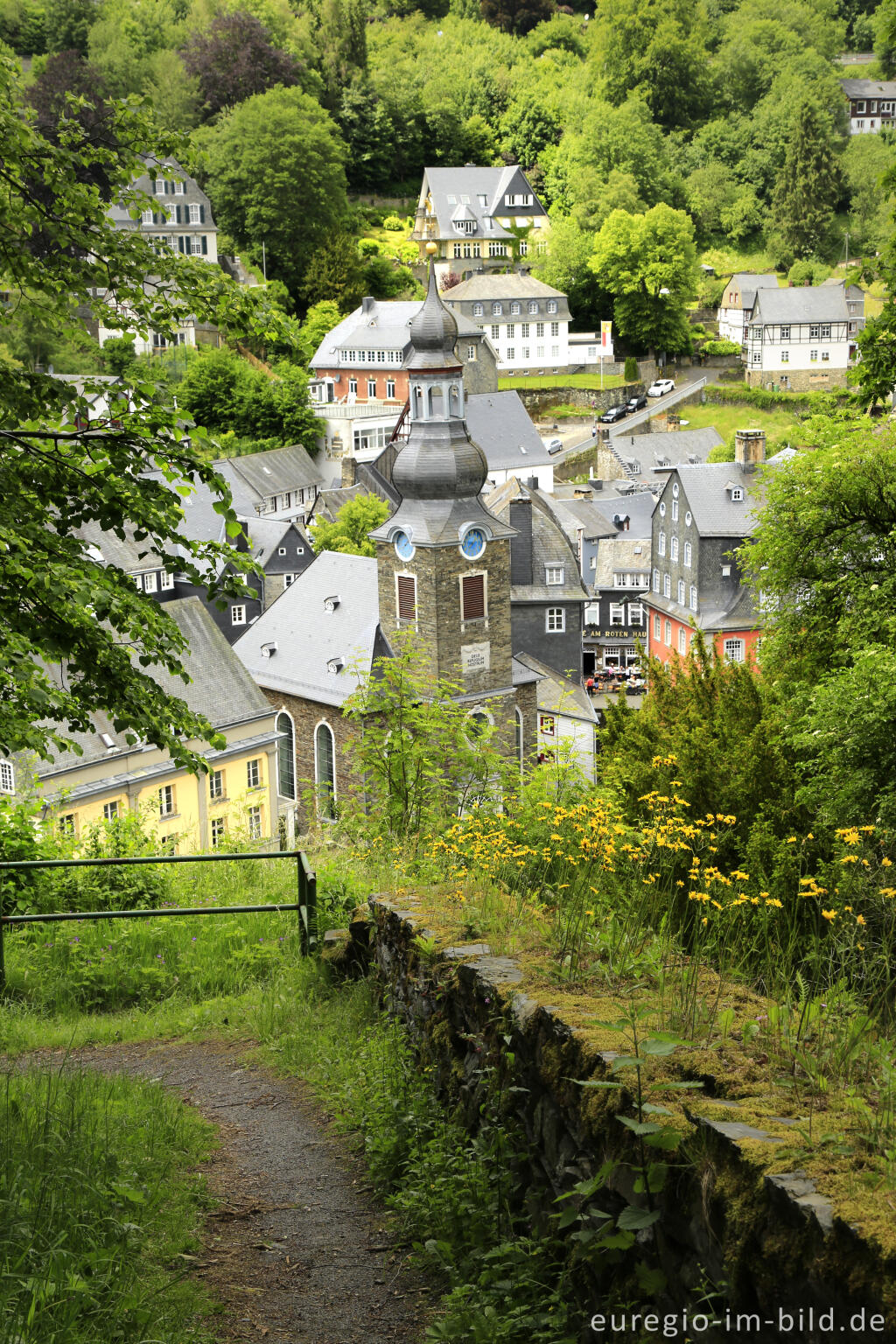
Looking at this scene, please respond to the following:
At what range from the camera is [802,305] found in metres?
89.4

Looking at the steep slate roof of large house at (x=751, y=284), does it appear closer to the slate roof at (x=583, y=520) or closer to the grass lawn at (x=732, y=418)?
the grass lawn at (x=732, y=418)

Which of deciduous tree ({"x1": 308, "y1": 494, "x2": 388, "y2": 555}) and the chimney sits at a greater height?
the chimney

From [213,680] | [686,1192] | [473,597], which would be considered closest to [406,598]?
[473,597]

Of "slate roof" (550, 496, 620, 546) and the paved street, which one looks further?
the paved street

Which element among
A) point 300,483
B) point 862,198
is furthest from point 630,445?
point 862,198

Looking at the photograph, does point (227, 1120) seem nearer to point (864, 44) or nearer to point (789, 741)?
point (789, 741)

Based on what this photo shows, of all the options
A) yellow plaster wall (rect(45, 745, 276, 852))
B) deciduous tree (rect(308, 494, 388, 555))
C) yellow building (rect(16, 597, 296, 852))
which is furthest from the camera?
deciduous tree (rect(308, 494, 388, 555))

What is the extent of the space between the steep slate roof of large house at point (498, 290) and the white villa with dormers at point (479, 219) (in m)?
4.95

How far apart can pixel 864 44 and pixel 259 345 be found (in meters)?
84.4

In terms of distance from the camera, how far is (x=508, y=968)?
5.76m

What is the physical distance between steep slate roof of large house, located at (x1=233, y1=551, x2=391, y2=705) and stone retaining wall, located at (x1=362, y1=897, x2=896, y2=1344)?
99.5 ft

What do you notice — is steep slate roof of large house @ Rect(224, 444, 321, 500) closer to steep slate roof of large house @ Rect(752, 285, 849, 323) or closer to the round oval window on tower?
the round oval window on tower

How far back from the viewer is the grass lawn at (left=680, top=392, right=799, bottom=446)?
275ft

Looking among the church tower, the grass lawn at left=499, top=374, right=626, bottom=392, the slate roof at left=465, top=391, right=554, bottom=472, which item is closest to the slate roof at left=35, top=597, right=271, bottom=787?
A: the church tower
